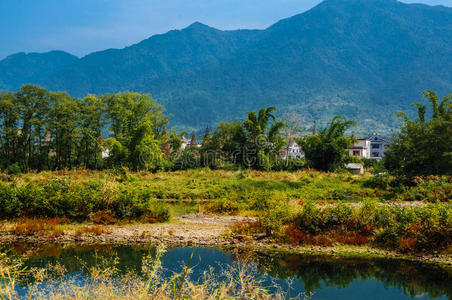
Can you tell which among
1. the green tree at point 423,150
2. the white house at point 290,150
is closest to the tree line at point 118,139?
the green tree at point 423,150

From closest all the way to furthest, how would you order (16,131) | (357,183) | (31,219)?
(31,219) → (357,183) → (16,131)

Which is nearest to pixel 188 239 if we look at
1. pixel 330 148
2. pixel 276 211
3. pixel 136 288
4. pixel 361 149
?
pixel 276 211

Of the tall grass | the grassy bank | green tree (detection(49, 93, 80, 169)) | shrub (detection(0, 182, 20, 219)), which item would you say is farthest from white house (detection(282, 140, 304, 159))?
the tall grass

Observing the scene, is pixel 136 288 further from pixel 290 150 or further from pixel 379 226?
pixel 290 150

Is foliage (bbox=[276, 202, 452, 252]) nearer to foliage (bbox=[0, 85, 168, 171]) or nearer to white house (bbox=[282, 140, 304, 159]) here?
foliage (bbox=[0, 85, 168, 171])

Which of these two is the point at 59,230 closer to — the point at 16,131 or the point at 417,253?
the point at 417,253

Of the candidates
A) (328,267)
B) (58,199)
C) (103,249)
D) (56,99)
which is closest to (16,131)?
(56,99)

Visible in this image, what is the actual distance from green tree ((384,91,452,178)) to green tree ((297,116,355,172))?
9201 mm

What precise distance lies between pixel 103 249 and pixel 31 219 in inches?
191

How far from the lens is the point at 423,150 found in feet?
82.7

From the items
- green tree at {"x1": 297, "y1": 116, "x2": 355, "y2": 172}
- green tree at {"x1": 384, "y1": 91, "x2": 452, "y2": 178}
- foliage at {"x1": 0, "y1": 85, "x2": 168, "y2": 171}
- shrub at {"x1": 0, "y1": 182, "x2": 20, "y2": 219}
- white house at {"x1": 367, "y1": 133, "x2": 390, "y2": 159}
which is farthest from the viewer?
white house at {"x1": 367, "y1": 133, "x2": 390, "y2": 159}

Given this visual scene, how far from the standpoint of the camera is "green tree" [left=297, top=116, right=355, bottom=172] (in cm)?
3662

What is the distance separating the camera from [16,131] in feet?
133

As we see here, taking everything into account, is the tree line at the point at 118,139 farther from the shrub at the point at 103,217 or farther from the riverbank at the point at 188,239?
the riverbank at the point at 188,239
